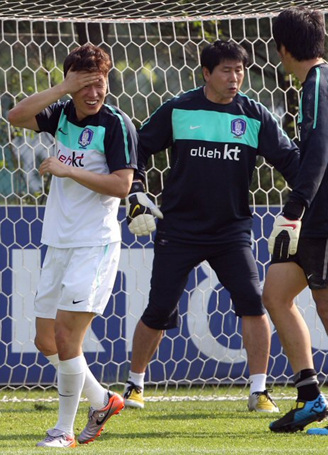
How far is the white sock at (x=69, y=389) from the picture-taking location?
15.0 ft

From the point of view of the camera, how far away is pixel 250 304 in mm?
5848

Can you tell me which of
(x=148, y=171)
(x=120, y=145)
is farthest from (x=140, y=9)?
(x=120, y=145)

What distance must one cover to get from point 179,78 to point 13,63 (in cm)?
127

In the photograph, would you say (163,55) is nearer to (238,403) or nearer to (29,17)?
(29,17)

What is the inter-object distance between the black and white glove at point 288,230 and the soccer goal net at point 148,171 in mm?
2690


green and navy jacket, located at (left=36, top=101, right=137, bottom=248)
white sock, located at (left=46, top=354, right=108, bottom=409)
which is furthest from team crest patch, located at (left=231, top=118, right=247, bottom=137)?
white sock, located at (left=46, top=354, right=108, bottom=409)

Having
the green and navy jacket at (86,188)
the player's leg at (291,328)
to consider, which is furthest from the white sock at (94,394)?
the player's leg at (291,328)

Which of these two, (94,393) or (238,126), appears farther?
(238,126)

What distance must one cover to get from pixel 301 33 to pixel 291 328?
4.47ft

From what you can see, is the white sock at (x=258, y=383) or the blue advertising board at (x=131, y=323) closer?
the white sock at (x=258, y=383)

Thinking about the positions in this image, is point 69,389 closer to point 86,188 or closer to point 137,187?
point 86,188

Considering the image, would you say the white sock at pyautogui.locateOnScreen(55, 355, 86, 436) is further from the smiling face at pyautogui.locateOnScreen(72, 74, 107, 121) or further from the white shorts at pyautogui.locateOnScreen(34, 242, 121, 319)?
the smiling face at pyautogui.locateOnScreen(72, 74, 107, 121)

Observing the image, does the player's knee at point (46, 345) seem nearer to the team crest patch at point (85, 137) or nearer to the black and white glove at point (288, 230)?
the team crest patch at point (85, 137)

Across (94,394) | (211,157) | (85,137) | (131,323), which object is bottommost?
(131,323)
